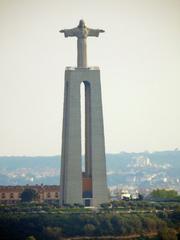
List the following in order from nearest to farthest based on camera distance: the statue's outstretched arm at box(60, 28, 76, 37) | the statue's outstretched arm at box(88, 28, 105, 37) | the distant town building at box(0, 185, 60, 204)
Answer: the statue's outstretched arm at box(60, 28, 76, 37), the statue's outstretched arm at box(88, 28, 105, 37), the distant town building at box(0, 185, 60, 204)

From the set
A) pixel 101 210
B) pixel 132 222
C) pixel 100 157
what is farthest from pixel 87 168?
pixel 132 222

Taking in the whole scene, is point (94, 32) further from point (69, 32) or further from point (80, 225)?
point (80, 225)

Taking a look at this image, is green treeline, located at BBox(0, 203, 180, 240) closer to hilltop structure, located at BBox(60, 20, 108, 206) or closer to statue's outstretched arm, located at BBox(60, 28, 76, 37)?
hilltop structure, located at BBox(60, 20, 108, 206)

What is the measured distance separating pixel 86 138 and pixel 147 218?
11.6m

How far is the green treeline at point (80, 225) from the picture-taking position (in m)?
67.0

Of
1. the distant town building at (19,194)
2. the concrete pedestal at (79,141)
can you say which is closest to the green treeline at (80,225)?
the concrete pedestal at (79,141)

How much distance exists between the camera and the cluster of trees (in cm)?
6706

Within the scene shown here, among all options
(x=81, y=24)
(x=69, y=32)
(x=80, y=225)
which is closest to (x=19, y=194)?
(x=69, y=32)

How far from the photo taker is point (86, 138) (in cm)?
8031

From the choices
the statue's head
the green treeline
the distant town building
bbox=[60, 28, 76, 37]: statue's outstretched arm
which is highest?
the statue's head

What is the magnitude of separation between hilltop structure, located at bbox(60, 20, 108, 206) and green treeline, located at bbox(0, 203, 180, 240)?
26.3ft

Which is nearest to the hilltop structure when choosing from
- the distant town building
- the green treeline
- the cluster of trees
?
the distant town building

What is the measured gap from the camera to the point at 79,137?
3127 inches

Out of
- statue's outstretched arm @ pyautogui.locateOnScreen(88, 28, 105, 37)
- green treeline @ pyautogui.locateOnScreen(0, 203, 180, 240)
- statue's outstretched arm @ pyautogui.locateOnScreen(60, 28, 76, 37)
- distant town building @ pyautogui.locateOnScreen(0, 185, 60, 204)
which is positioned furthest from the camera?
distant town building @ pyautogui.locateOnScreen(0, 185, 60, 204)
